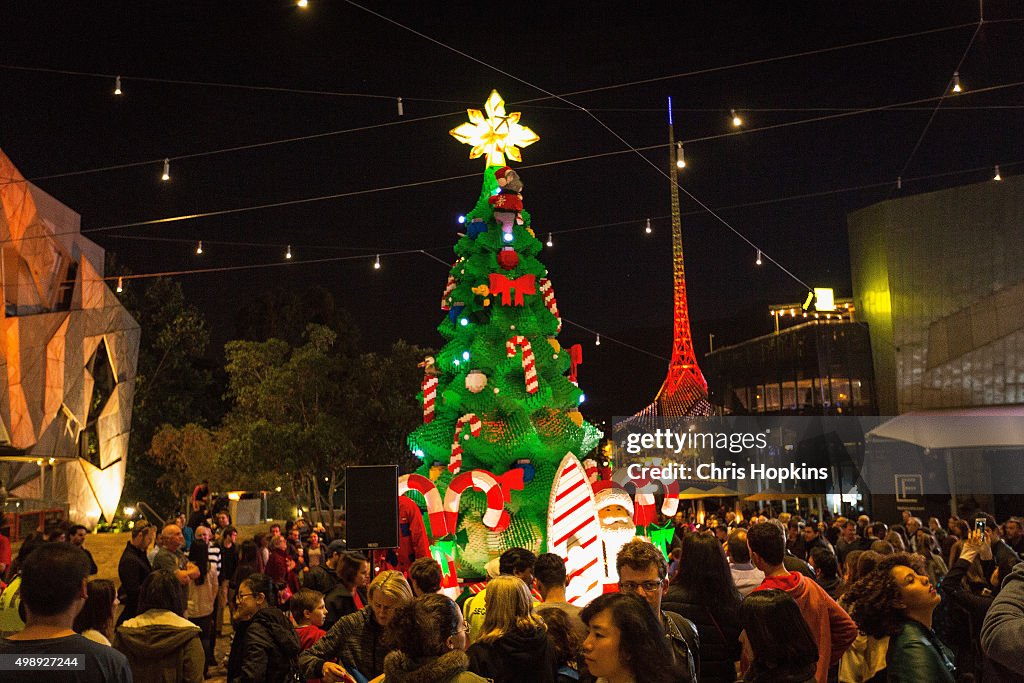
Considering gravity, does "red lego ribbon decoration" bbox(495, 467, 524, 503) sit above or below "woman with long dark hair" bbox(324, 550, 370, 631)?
above

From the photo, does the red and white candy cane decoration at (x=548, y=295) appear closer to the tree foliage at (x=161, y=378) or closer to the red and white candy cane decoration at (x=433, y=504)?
the red and white candy cane decoration at (x=433, y=504)

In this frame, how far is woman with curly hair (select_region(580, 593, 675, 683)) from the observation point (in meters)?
3.26

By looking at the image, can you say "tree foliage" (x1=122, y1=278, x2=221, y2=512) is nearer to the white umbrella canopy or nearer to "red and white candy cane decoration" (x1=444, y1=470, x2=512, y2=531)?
the white umbrella canopy

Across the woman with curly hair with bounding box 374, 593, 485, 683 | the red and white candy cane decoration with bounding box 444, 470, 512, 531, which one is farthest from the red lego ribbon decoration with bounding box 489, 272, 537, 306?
the woman with curly hair with bounding box 374, 593, 485, 683

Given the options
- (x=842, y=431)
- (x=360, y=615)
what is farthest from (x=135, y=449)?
(x=360, y=615)

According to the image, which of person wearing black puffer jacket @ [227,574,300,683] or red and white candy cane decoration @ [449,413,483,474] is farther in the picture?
red and white candy cane decoration @ [449,413,483,474]

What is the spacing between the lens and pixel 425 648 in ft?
12.1

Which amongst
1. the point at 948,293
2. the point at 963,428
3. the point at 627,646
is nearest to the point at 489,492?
the point at 627,646

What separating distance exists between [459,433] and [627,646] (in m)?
8.98

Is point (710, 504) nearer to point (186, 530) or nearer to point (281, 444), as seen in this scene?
point (281, 444)

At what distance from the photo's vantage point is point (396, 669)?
3.63 metres

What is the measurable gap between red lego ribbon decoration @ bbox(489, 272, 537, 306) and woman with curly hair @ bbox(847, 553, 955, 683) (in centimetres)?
890

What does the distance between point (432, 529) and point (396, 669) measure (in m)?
7.81

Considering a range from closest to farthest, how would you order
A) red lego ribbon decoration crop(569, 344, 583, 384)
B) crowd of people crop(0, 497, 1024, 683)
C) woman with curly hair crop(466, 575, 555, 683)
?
crowd of people crop(0, 497, 1024, 683) < woman with curly hair crop(466, 575, 555, 683) < red lego ribbon decoration crop(569, 344, 583, 384)
